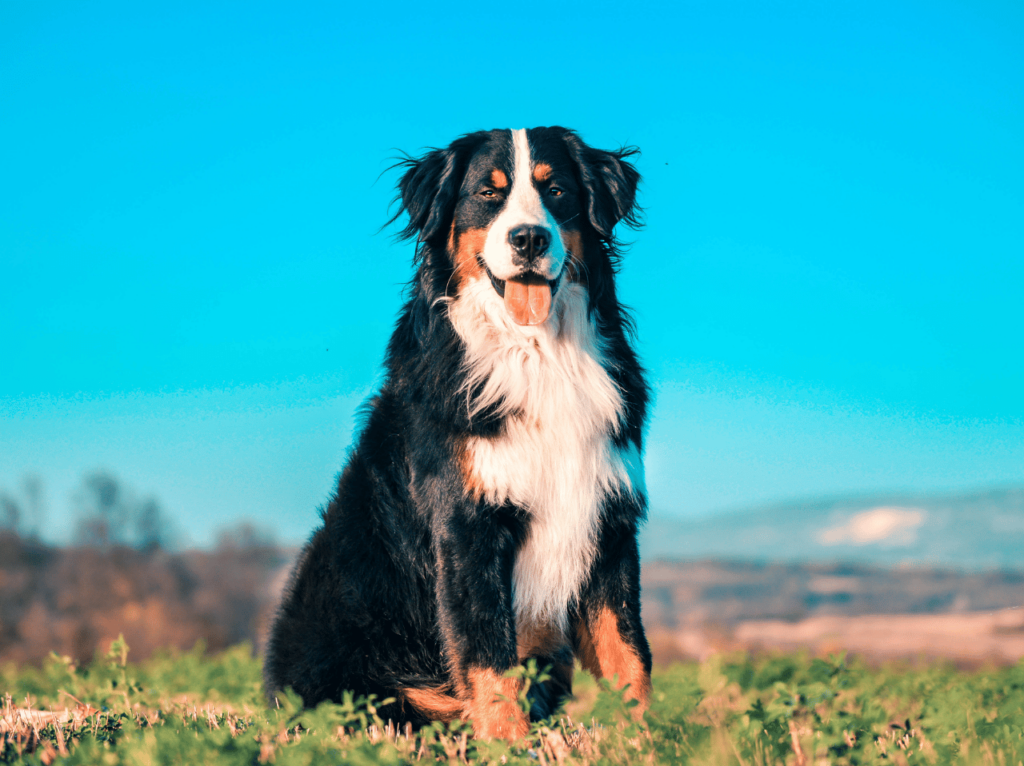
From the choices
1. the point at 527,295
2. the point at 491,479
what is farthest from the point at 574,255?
the point at 491,479

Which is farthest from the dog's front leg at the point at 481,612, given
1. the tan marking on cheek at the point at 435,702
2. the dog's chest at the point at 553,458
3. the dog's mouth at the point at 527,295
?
the dog's mouth at the point at 527,295

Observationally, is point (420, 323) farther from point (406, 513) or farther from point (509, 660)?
point (509, 660)

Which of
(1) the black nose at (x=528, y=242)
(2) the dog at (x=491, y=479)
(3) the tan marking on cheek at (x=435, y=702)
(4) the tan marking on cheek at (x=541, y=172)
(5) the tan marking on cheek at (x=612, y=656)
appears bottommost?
(3) the tan marking on cheek at (x=435, y=702)

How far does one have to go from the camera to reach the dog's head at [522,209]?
3.70 metres

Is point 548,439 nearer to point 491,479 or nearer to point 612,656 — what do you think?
point 491,479

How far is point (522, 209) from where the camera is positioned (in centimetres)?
373

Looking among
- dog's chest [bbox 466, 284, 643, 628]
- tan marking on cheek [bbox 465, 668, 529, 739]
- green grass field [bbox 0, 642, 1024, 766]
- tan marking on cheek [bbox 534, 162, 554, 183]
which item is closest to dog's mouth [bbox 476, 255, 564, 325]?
dog's chest [bbox 466, 284, 643, 628]

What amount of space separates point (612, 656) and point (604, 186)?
2328 millimetres

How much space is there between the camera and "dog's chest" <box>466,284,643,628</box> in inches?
141

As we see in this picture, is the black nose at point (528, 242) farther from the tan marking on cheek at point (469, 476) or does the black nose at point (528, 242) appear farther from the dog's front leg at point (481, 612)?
the dog's front leg at point (481, 612)

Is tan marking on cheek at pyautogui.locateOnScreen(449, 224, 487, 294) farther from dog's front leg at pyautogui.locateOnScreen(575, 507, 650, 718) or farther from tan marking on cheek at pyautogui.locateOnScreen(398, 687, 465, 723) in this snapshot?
tan marking on cheek at pyautogui.locateOnScreen(398, 687, 465, 723)

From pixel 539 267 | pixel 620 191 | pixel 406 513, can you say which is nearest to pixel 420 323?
pixel 539 267

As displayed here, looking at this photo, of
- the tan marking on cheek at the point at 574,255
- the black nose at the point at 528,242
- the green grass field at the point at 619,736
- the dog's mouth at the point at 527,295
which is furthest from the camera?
the tan marking on cheek at the point at 574,255

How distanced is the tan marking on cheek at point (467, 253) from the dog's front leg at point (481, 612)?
114 cm
